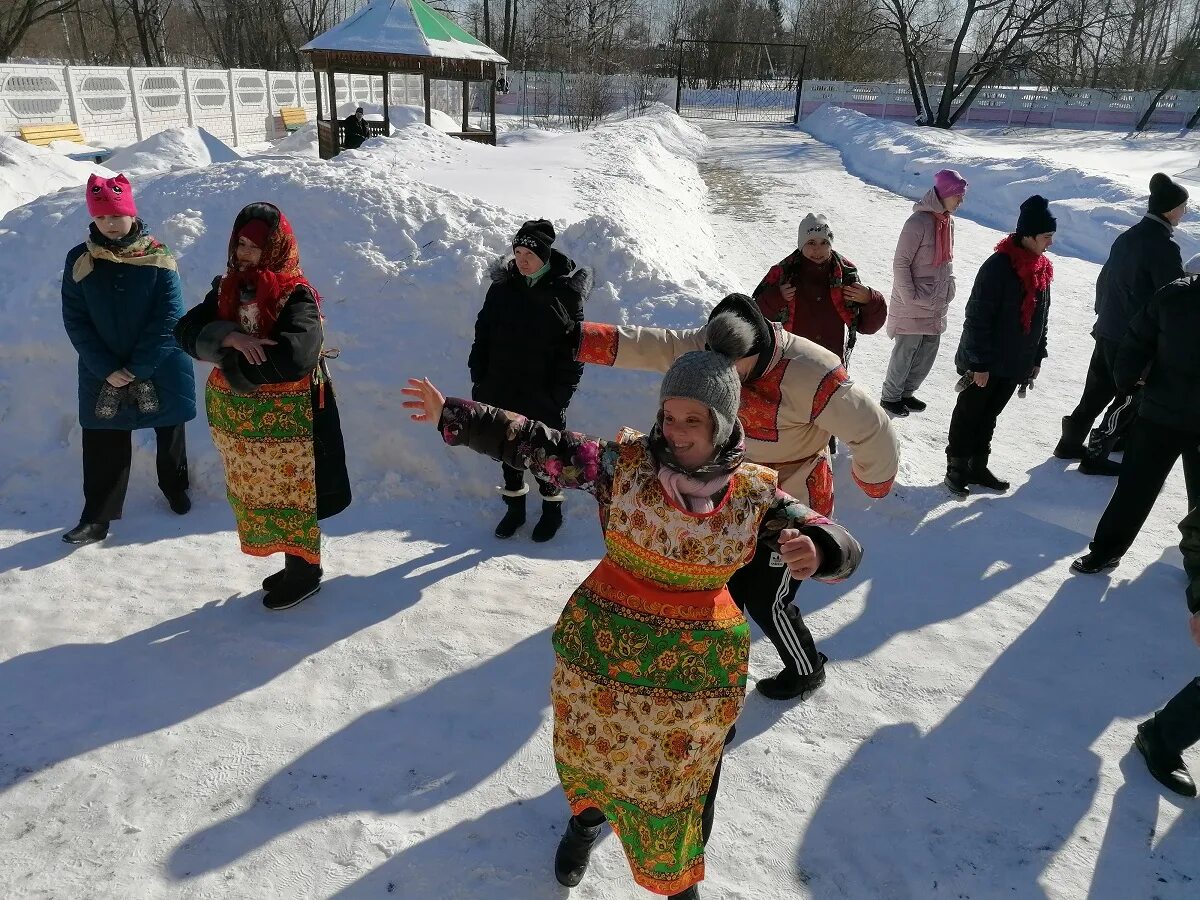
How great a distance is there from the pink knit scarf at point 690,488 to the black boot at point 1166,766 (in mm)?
2161

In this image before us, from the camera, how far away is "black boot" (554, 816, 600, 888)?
2.40 metres

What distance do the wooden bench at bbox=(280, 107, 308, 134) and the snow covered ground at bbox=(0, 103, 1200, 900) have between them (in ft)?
71.9

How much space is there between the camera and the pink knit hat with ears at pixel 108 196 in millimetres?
3606

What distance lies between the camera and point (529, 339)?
3.90m

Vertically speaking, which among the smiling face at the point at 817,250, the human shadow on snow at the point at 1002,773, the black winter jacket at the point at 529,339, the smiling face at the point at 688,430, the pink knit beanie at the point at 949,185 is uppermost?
the pink knit beanie at the point at 949,185

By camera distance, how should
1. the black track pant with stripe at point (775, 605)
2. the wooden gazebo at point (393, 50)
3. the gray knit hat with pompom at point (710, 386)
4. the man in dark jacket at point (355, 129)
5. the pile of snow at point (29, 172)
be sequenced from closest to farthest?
the gray knit hat with pompom at point (710, 386), the black track pant with stripe at point (775, 605), the pile of snow at point (29, 172), the man in dark jacket at point (355, 129), the wooden gazebo at point (393, 50)

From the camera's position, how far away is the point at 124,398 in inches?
159

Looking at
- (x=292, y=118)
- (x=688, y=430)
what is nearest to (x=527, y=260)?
(x=688, y=430)

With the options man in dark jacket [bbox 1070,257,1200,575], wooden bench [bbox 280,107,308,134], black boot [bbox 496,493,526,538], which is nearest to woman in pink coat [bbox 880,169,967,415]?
man in dark jacket [bbox 1070,257,1200,575]

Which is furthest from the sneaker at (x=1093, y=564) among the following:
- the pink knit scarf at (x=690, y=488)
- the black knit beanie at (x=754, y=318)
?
the pink knit scarf at (x=690, y=488)

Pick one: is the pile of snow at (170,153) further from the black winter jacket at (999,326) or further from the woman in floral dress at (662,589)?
the woman in floral dress at (662,589)

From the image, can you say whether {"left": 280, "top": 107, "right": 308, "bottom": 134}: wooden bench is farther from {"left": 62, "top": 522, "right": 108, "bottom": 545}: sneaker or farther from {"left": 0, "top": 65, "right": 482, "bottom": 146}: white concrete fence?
{"left": 62, "top": 522, "right": 108, "bottom": 545}: sneaker

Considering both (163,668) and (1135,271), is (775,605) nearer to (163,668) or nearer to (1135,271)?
(163,668)

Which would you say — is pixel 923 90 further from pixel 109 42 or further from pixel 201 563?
pixel 109 42
